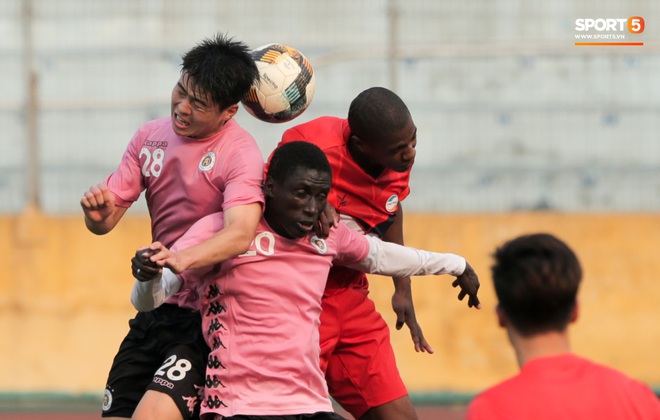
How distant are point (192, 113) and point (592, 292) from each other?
570cm

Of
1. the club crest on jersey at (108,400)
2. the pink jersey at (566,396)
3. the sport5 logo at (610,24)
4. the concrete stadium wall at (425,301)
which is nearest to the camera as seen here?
the pink jersey at (566,396)

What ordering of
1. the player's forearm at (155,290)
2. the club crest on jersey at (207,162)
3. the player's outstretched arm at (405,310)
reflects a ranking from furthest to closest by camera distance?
1. the player's outstretched arm at (405,310)
2. the club crest on jersey at (207,162)
3. the player's forearm at (155,290)

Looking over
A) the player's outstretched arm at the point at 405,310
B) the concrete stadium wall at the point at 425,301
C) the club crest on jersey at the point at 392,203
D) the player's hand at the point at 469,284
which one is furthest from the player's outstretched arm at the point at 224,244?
the concrete stadium wall at the point at 425,301

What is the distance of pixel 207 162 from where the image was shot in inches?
178

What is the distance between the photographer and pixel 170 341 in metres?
4.61

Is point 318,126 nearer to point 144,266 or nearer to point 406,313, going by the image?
point 406,313

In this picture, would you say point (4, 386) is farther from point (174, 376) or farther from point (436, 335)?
point (174, 376)

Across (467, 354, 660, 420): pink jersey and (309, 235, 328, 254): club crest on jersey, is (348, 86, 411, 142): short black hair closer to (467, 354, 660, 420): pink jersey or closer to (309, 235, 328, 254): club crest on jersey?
(309, 235, 328, 254): club crest on jersey

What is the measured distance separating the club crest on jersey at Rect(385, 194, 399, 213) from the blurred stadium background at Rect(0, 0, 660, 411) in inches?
165

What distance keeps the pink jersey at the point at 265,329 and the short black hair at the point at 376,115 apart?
1.88 ft

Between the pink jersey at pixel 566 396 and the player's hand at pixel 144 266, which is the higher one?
the player's hand at pixel 144 266

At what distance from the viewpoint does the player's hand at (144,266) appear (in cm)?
393

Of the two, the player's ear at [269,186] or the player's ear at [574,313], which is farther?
the player's ear at [269,186]

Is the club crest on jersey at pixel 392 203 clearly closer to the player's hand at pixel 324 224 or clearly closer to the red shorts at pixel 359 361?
the red shorts at pixel 359 361
